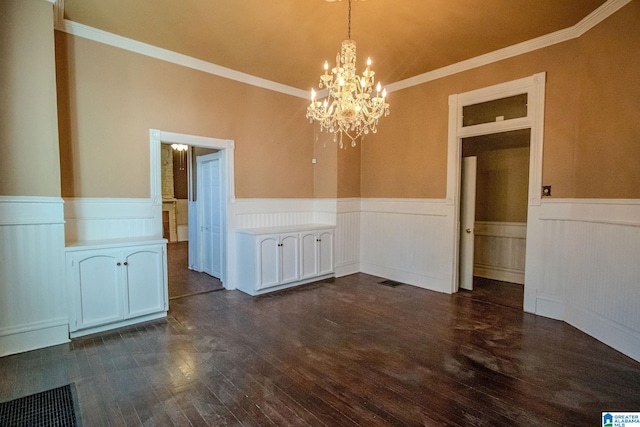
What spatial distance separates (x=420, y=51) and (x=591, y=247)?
304cm

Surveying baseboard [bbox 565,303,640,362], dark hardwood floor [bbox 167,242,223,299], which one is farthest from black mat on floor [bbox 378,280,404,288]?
dark hardwood floor [bbox 167,242,223,299]

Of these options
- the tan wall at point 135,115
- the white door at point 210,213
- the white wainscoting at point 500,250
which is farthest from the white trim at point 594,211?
the white door at point 210,213

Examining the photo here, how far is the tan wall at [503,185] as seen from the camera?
527 centimetres

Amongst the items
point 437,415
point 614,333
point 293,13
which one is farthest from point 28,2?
point 614,333

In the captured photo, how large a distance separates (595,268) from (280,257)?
3.83m

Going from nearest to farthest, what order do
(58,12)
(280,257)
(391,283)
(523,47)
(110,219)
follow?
(58,12), (110,219), (523,47), (280,257), (391,283)

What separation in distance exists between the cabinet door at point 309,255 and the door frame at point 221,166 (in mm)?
1143

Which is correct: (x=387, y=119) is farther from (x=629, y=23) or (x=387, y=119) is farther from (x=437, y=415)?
(x=437, y=415)

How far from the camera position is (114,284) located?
337 cm

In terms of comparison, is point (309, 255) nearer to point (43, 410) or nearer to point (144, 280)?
point (144, 280)

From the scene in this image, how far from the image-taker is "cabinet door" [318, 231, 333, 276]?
5352 millimetres

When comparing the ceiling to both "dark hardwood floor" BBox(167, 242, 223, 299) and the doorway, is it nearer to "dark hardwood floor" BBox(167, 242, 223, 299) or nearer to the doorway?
the doorway

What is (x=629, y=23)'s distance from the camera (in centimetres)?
297

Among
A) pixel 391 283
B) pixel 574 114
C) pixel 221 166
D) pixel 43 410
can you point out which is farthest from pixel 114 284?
pixel 574 114
